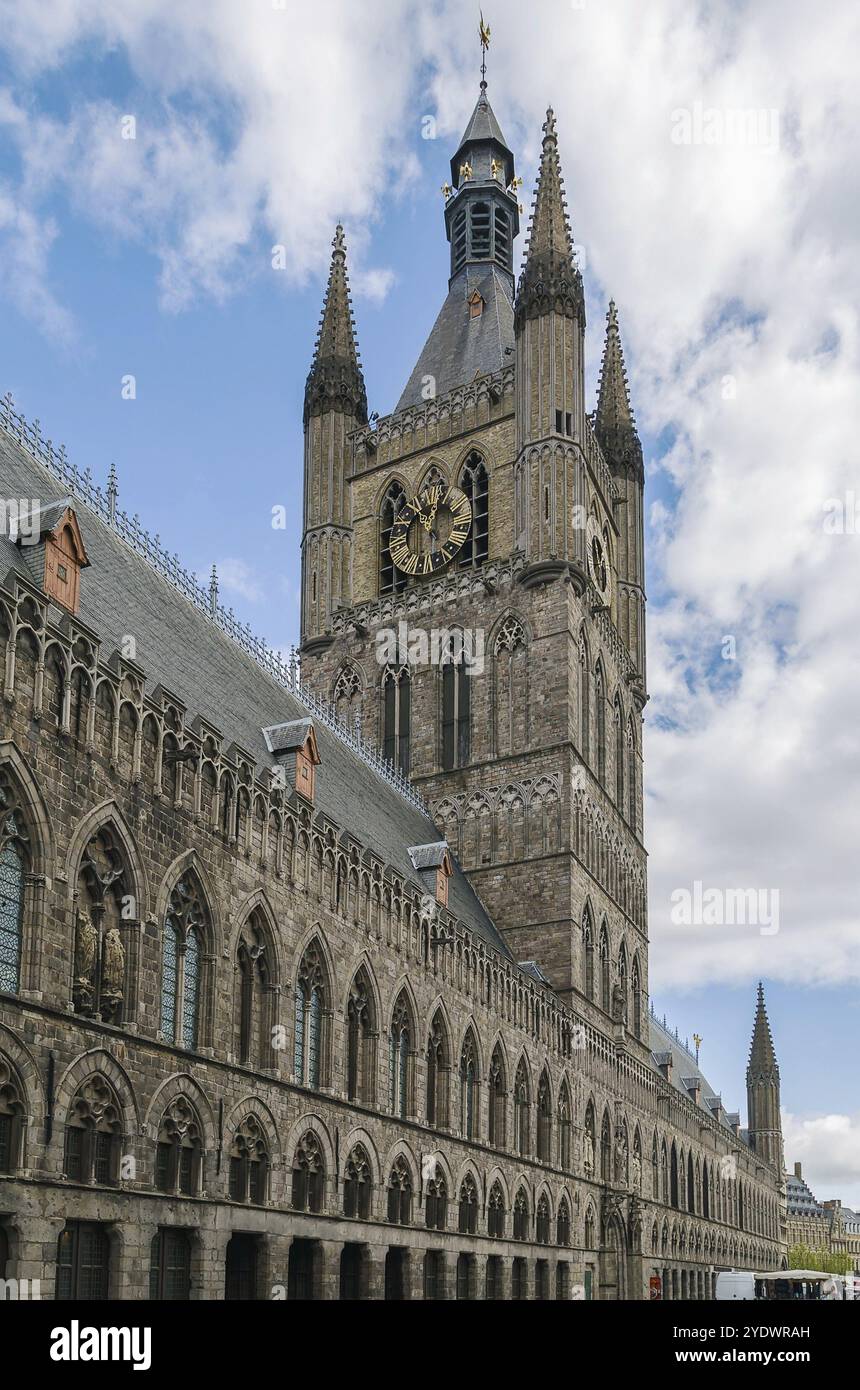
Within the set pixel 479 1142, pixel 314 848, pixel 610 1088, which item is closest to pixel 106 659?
pixel 314 848

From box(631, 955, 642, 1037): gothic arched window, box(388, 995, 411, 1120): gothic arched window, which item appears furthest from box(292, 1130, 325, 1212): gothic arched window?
box(631, 955, 642, 1037): gothic arched window

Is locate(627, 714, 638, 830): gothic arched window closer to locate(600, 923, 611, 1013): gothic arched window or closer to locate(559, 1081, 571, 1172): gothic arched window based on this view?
locate(600, 923, 611, 1013): gothic arched window

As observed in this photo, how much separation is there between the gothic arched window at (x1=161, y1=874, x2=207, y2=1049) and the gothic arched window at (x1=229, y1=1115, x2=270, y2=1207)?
2.53 m

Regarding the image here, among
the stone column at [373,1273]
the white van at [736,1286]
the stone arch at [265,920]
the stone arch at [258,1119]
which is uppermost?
the stone arch at [265,920]

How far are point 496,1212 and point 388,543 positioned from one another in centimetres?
2921

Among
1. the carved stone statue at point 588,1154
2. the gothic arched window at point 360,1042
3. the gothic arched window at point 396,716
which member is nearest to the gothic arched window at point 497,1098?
the carved stone statue at point 588,1154

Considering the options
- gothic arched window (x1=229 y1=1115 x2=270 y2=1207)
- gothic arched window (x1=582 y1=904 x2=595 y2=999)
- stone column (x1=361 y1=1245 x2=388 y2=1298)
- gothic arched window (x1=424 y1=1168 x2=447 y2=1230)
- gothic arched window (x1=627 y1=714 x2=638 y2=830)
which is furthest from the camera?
gothic arched window (x1=627 y1=714 x2=638 y2=830)

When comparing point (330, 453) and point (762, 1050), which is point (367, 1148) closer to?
point (330, 453)

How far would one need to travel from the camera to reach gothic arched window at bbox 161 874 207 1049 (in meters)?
29.5

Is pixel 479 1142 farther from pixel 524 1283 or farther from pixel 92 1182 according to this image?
pixel 92 1182

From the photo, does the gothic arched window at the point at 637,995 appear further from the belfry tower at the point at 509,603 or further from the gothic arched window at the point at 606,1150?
the gothic arched window at the point at 606,1150

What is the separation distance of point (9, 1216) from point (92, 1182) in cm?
219

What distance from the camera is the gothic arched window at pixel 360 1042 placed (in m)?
37.9

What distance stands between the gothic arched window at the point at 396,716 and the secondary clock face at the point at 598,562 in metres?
8.84
